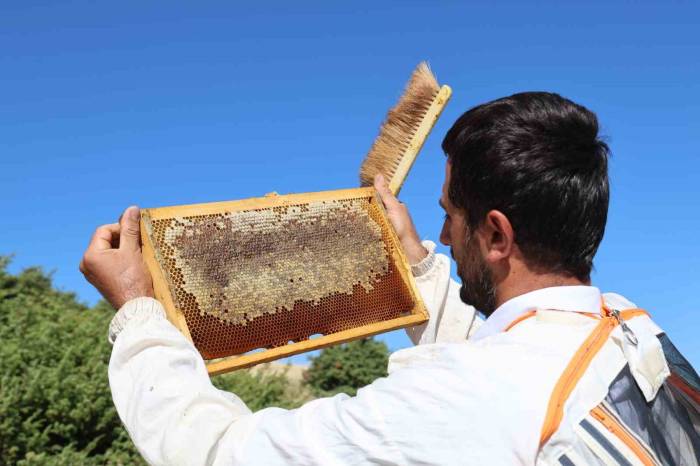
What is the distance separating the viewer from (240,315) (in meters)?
3.61

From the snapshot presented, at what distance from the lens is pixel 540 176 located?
2549mm

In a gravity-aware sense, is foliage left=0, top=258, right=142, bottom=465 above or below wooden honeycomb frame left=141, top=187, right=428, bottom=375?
above

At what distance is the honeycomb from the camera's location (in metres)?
3.54

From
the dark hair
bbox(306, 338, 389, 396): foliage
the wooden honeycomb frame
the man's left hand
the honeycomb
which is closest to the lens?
the dark hair

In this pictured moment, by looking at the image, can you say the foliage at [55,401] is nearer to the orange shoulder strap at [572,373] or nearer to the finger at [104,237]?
the finger at [104,237]

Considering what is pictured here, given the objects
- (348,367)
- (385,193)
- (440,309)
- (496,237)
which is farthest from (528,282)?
(348,367)

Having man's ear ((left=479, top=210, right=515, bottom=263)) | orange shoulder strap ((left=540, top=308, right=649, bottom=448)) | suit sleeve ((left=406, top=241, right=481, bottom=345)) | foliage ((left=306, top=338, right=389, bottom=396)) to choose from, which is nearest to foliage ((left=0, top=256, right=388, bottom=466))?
foliage ((left=306, top=338, right=389, bottom=396))

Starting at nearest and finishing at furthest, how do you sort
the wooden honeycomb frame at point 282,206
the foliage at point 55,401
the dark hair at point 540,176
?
1. the dark hair at point 540,176
2. the wooden honeycomb frame at point 282,206
3. the foliage at point 55,401

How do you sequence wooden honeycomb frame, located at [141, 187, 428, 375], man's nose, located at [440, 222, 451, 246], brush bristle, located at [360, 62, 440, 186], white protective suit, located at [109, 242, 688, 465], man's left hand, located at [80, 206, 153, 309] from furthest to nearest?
brush bristle, located at [360, 62, 440, 186] < wooden honeycomb frame, located at [141, 187, 428, 375] < man's left hand, located at [80, 206, 153, 309] < man's nose, located at [440, 222, 451, 246] < white protective suit, located at [109, 242, 688, 465]

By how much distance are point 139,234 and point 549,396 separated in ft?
6.90

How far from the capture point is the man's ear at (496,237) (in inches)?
102

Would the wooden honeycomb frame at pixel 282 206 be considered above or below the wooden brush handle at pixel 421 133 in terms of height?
below

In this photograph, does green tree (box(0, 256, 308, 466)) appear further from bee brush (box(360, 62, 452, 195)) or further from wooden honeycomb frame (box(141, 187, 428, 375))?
bee brush (box(360, 62, 452, 195))

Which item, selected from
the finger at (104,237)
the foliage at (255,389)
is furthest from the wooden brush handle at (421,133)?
the foliage at (255,389)
